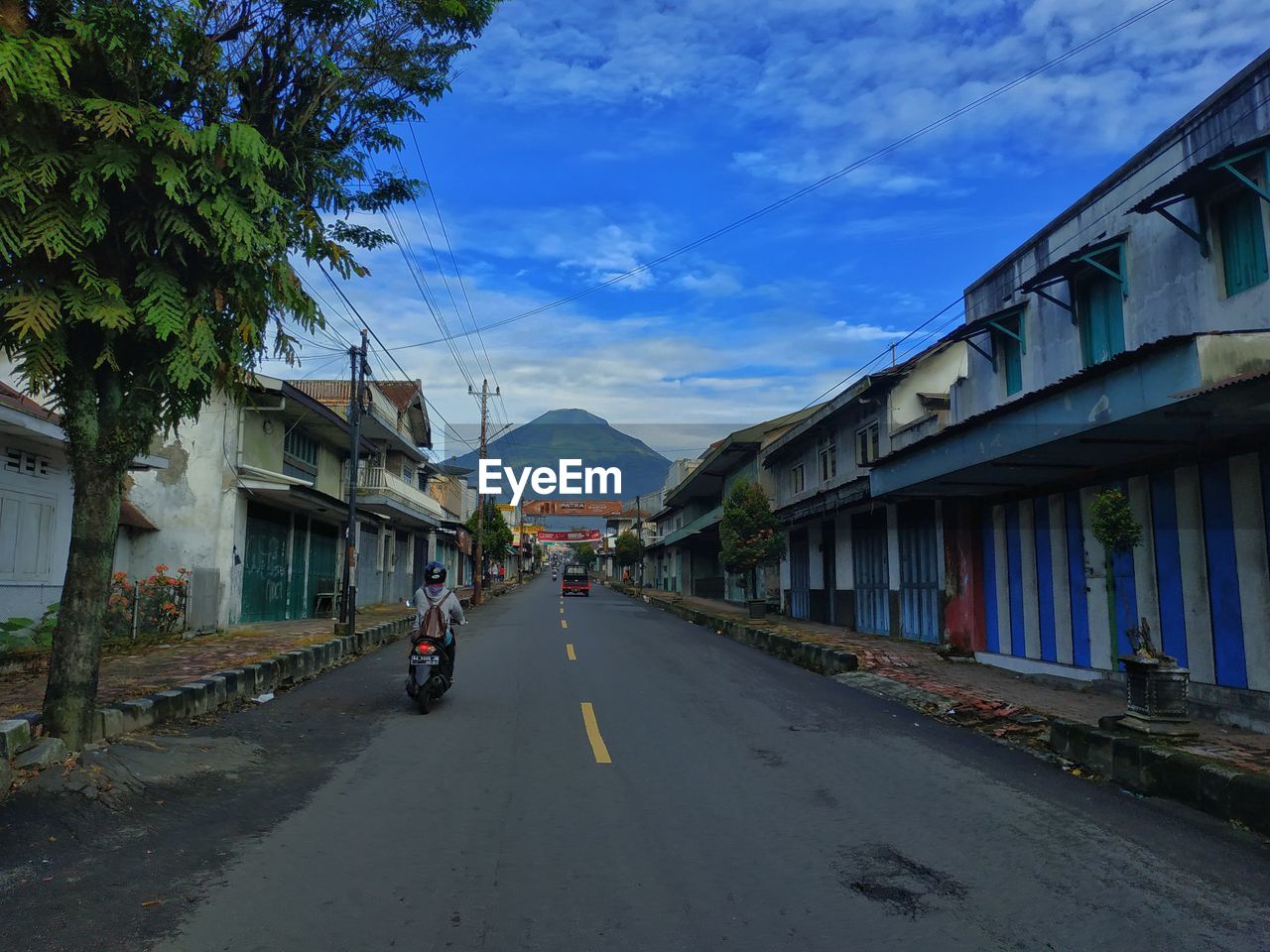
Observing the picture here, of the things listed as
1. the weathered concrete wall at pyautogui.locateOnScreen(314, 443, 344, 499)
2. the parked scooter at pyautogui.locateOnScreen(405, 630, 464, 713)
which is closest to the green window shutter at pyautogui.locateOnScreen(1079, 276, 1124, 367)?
the parked scooter at pyautogui.locateOnScreen(405, 630, 464, 713)

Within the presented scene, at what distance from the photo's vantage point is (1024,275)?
15477mm

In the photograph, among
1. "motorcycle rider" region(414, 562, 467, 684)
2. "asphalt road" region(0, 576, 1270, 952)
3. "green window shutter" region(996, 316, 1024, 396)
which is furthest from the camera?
"green window shutter" region(996, 316, 1024, 396)

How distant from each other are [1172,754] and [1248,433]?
14.5ft

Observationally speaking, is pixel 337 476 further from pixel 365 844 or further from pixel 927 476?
pixel 365 844

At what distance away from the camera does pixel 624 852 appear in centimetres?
503

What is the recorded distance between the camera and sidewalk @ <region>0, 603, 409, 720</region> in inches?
384

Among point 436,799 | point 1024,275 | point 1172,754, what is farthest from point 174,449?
point 1172,754

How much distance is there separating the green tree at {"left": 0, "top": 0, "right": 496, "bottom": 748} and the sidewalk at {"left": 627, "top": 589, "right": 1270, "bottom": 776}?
8628mm

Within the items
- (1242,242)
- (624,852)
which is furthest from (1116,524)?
(624,852)

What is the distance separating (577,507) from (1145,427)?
12427cm

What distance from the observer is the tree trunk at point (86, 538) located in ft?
23.6

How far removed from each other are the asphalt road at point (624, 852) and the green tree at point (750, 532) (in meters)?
18.0

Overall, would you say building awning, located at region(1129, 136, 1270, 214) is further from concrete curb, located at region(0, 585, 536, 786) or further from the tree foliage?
concrete curb, located at region(0, 585, 536, 786)

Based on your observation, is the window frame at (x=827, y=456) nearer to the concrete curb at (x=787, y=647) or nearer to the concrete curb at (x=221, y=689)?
the concrete curb at (x=787, y=647)
